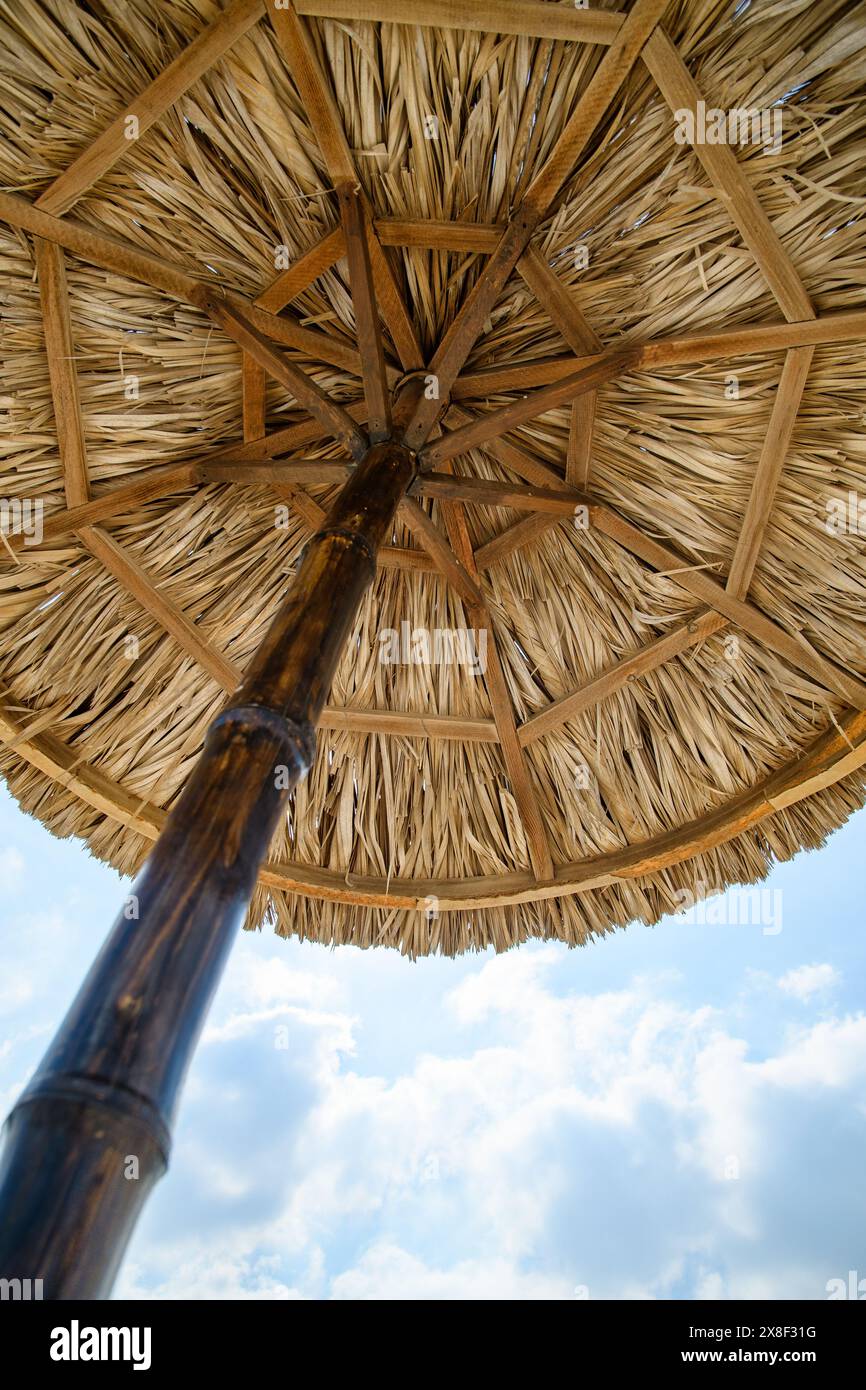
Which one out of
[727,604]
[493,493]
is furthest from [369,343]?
[727,604]

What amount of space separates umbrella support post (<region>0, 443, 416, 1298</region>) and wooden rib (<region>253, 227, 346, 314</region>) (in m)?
1.78

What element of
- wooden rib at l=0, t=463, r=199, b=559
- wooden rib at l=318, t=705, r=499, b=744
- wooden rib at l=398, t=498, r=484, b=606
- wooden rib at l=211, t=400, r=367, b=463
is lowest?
wooden rib at l=318, t=705, r=499, b=744

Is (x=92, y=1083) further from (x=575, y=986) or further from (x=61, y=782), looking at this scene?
(x=575, y=986)

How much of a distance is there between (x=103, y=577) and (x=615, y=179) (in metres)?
2.44

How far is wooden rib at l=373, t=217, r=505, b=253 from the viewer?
280 centimetres

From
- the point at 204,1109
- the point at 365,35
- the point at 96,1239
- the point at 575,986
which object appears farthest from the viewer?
the point at 204,1109

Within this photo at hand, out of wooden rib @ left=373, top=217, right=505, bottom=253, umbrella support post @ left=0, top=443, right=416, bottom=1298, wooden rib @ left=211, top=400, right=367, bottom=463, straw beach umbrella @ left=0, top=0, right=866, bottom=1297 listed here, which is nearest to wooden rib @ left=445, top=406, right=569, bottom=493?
straw beach umbrella @ left=0, top=0, right=866, bottom=1297

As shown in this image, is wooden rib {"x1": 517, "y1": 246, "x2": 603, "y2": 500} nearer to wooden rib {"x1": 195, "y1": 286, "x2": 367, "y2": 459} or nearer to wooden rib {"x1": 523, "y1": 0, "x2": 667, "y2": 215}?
wooden rib {"x1": 523, "y1": 0, "x2": 667, "y2": 215}

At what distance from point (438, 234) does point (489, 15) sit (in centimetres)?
63

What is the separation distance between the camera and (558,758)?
12.9 feet

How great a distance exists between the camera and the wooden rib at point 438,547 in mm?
2713

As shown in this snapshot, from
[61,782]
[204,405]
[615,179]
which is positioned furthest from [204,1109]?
[615,179]

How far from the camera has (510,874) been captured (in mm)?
3986

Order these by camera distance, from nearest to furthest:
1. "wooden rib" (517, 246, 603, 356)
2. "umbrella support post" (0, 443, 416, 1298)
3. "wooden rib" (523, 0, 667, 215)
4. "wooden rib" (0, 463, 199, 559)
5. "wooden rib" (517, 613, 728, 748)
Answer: "umbrella support post" (0, 443, 416, 1298) < "wooden rib" (523, 0, 667, 215) < "wooden rib" (517, 246, 603, 356) < "wooden rib" (0, 463, 199, 559) < "wooden rib" (517, 613, 728, 748)
